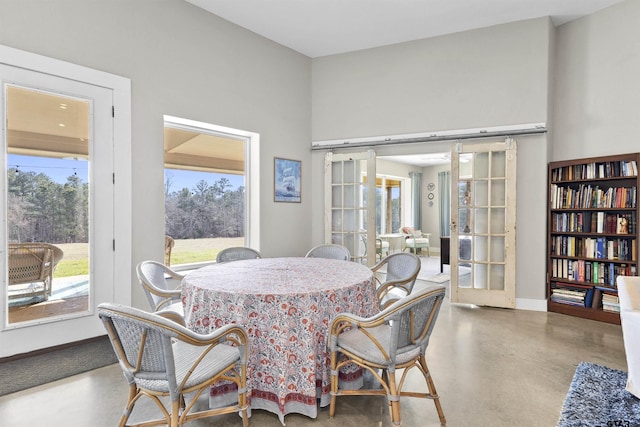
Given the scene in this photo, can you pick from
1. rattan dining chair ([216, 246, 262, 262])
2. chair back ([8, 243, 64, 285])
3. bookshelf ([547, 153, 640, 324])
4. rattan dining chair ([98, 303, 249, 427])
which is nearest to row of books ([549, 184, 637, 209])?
bookshelf ([547, 153, 640, 324])

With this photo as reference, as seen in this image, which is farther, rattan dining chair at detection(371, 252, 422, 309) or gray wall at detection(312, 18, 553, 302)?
gray wall at detection(312, 18, 553, 302)

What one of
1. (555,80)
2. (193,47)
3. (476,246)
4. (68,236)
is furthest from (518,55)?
(68,236)

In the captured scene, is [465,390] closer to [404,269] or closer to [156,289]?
[404,269]

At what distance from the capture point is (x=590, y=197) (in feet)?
14.2

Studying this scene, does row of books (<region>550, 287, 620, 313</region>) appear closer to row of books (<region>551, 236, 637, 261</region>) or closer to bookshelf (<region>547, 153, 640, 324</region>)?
bookshelf (<region>547, 153, 640, 324</region>)

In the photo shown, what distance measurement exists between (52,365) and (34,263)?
0.87 metres

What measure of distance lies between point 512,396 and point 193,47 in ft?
14.8

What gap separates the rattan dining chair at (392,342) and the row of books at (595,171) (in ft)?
11.4

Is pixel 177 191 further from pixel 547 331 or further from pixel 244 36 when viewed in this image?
pixel 547 331

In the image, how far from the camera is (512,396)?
2.51 meters

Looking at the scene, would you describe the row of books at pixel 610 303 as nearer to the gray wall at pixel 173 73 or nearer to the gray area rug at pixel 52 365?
the gray wall at pixel 173 73

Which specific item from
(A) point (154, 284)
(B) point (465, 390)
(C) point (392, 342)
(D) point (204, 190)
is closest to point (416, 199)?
(D) point (204, 190)

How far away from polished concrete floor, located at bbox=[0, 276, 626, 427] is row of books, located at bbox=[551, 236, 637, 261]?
0.86m

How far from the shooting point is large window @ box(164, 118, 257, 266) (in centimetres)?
433
